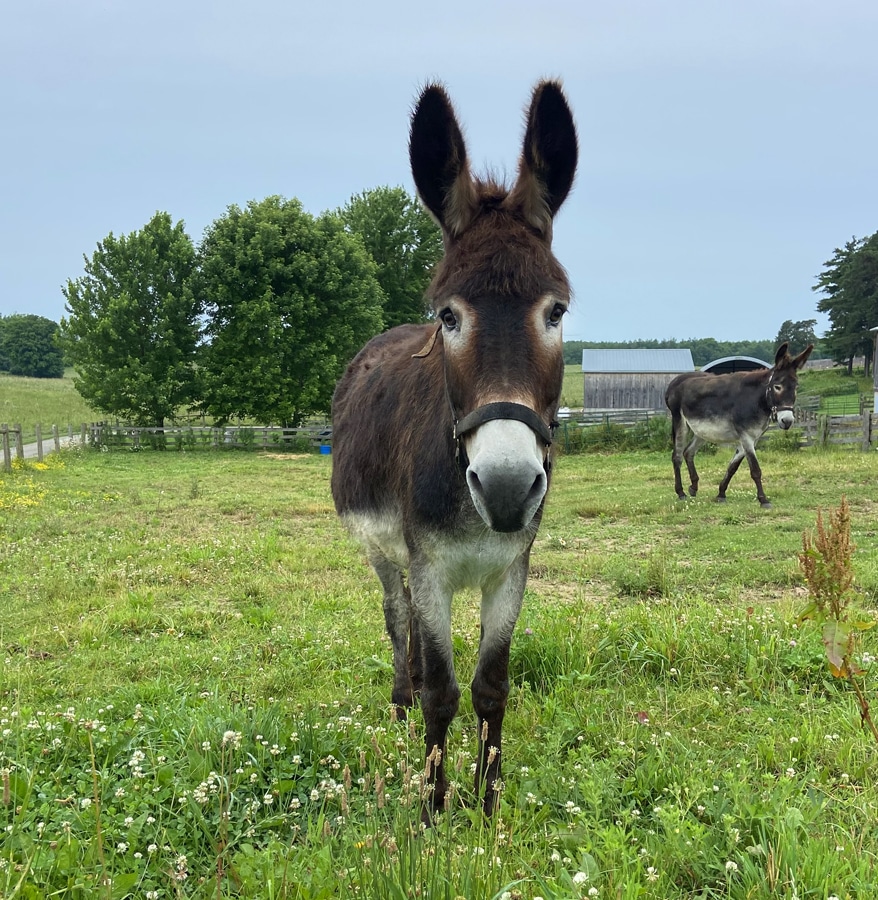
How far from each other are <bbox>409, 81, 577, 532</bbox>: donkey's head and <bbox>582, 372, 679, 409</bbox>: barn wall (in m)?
36.7

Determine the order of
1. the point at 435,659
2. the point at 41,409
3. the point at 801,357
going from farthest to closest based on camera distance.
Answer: the point at 41,409, the point at 801,357, the point at 435,659

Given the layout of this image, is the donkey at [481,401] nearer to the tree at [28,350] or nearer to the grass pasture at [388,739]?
the grass pasture at [388,739]

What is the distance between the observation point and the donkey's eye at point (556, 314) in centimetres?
238

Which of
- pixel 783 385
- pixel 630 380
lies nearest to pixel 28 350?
pixel 630 380

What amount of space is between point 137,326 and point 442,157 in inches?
1227

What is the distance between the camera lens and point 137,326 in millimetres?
29875

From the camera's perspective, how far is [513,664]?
13.9 ft

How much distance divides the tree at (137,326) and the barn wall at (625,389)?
23.0m

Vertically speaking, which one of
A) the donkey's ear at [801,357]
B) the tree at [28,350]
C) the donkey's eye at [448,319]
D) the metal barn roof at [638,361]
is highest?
the tree at [28,350]

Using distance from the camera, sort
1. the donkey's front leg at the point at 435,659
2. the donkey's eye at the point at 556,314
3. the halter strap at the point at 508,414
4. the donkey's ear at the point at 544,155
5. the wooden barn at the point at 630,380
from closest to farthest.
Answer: the halter strap at the point at 508,414 < the donkey's eye at the point at 556,314 < the donkey's ear at the point at 544,155 < the donkey's front leg at the point at 435,659 < the wooden barn at the point at 630,380

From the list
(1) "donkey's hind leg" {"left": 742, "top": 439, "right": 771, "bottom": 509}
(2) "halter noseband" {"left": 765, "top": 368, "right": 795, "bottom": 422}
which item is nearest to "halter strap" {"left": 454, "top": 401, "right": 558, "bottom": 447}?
(1) "donkey's hind leg" {"left": 742, "top": 439, "right": 771, "bottom": 509}

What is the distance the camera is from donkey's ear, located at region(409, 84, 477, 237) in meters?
2.59

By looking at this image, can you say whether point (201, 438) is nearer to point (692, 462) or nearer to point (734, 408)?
point (692, 462)

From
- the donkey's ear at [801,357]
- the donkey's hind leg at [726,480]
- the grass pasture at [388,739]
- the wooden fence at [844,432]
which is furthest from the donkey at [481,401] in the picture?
the wooden fence at [844,432]
